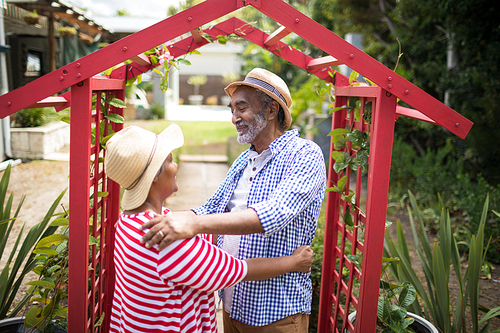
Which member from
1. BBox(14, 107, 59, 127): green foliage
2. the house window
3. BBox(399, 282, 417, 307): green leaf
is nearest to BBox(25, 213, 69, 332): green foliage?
BBox(399, 282, 417, 307): green leaf

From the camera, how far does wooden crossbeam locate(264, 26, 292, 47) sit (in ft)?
6.34

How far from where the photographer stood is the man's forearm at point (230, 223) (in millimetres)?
1440

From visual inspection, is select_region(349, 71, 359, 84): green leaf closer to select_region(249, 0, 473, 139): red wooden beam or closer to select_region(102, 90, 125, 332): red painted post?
select_region(249, 0, 473, 139): red wooden beam

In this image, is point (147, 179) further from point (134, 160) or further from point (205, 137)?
point (205, 137)

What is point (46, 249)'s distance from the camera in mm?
2018

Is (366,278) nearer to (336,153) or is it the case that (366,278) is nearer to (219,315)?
(336,153)

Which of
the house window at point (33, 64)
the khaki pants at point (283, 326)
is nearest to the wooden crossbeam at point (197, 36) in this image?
the khaki pants at point (283, 326)

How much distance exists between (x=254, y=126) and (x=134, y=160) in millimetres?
746

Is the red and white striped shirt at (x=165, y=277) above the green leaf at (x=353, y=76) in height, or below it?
below

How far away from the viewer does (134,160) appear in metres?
1.42

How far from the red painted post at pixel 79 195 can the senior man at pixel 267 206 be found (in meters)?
0.48

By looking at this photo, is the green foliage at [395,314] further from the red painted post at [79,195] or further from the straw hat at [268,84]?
the red painted post at [79,195]

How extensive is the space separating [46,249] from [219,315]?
1.72 m

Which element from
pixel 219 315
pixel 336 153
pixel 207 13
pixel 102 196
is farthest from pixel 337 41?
pixel 219 315
